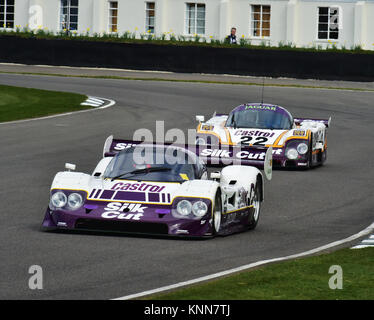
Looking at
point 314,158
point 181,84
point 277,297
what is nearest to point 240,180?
point 277,297

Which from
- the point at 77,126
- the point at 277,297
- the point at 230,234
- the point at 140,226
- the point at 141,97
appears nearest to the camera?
the point at 277,297

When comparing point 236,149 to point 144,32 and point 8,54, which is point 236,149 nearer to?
point 8,54

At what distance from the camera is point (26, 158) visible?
1988 cm

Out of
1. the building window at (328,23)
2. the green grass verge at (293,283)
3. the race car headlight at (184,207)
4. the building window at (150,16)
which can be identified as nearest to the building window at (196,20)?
the building window at (150,16)

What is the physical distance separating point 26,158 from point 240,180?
6.90 meters

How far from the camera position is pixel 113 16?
56375 millimetres

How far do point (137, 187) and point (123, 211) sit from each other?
1.60 feet

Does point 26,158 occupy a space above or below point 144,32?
Answer: below

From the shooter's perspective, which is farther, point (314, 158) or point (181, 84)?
point (181, 84)

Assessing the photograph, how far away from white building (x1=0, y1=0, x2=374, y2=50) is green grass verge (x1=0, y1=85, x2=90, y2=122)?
753 inches

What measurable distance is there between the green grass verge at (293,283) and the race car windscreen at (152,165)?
8.61 feet

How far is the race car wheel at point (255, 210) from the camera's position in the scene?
548 inches

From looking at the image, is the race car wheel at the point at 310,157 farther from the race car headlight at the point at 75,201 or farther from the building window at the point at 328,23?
the building window at the point at 328,23

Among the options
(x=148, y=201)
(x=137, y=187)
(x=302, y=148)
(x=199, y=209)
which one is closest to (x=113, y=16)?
(x=302, y=148)
